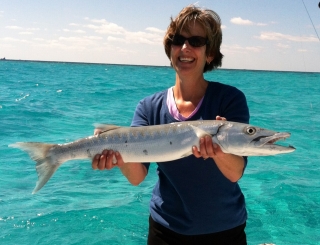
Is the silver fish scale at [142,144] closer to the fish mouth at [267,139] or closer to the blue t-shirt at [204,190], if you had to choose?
the blue t-shirt at [204,190]

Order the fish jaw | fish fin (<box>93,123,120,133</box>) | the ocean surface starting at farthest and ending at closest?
1. the ocean surface
2. fish fin (<box>93,123,120,133</box>)
3. the fish jaw

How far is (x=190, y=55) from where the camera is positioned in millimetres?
3535

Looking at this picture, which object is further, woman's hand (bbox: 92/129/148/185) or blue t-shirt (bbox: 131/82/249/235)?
woman's hand (bbox: 92/129/148/185)

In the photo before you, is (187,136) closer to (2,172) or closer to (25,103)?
(2,172)

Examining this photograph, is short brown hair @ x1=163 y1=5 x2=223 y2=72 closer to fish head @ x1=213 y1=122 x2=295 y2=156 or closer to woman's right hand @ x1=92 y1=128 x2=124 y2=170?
fish head @ x1=213 y1=122 x2=295 y2=156

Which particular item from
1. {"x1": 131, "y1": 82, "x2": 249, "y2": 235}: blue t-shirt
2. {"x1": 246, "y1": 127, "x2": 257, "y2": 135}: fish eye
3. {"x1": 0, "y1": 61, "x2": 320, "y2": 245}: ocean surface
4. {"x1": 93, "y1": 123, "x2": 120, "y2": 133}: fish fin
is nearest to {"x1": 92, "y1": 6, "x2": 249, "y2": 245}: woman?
{"x1": 131, "y1": 82, "x2": 249, "y2": 235}: blue t-shirt

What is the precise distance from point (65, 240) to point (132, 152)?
4561 millimetres

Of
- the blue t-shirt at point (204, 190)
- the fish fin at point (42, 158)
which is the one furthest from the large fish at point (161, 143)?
the blue t-shirt at point (204, 190)

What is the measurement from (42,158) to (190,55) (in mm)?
1865

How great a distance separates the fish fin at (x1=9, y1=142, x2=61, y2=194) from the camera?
3971 mm

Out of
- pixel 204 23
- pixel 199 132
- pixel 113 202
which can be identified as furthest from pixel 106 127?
pixel 113 202

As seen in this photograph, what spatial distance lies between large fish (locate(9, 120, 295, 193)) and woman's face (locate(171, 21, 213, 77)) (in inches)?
19.8

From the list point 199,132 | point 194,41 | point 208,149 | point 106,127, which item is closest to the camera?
point 208,149

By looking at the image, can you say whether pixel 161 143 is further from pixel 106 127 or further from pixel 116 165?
pixel 106 127
